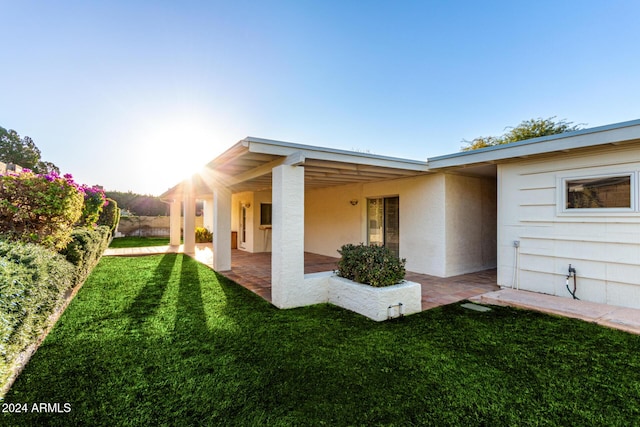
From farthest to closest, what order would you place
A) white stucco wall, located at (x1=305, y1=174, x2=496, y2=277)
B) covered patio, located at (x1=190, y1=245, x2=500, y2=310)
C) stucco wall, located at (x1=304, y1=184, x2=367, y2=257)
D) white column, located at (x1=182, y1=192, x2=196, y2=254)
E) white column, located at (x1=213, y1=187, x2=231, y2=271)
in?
white column, located at (x1=182, y1=192, x2=196, y2=254) → stucco wall, located at (x1=304, y1=184, x2=367, y2=257) → white column, located at (x1=213, y1=187, x2=231, y2=271) → white stucco wall, located at (x1=305, y1=174, x2=496, y2=277) → covered patio, located at (x1=190, y1=245, x2=500, y2=310)

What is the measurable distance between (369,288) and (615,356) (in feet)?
10.3

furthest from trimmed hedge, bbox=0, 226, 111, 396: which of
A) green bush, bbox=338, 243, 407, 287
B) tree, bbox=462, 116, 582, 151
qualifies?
tree, bbox=462, 116, 582, 151

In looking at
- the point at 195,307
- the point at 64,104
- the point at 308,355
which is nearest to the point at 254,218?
the point at 64,104

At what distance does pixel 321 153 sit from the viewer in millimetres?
5820

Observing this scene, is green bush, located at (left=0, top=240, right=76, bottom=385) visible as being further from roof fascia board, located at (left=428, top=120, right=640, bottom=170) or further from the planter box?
roof fascia board, located at (left=428, top=120, right=640, bottom=170)

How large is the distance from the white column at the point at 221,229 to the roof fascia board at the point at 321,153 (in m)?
4.71

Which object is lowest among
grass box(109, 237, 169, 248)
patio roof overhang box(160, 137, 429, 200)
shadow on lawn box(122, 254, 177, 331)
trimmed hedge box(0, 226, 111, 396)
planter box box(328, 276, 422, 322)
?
shadow on lawn box(122, 254, 177, 331)

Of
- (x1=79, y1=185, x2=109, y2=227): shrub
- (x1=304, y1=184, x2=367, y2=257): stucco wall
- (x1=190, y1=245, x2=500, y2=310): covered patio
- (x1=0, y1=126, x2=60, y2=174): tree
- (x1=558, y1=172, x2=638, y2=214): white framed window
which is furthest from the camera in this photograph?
(x1=0, y1=126, x2=60, y2=174): tree

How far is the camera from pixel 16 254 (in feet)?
13.3

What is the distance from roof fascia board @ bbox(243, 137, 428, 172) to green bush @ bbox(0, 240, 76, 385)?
11.2 feet

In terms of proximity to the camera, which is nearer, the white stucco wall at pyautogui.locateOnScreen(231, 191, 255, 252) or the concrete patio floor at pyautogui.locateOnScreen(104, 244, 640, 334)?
the concrete patio floor at pyautogui.locateOnScreen(104, 244, 640, 334)

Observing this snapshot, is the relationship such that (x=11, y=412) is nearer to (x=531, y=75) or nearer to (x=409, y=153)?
(x=531, y=75)

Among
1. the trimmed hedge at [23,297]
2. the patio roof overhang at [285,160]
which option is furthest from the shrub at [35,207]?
the patio roof overhang at [285,160]

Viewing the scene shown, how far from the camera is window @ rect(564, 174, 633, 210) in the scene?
522 centimetres
